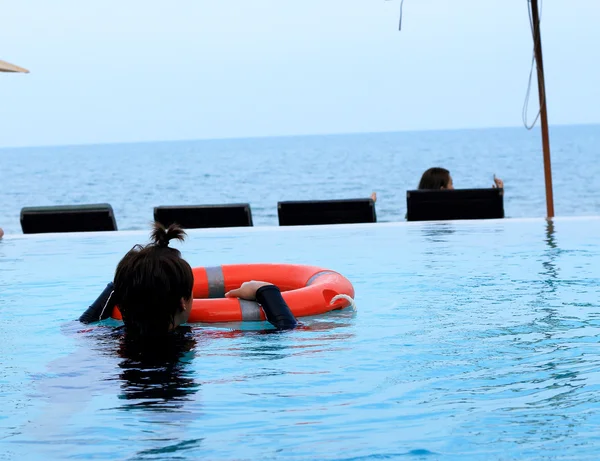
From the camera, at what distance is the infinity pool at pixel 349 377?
2748mm

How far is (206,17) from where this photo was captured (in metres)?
47.9

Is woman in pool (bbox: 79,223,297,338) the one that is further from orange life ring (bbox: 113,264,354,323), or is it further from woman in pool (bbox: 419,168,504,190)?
woman in pool (bbox: 419,168,504,190)

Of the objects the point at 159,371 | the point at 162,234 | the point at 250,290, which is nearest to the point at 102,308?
the point at 250,290

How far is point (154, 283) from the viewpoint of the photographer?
3.70 m

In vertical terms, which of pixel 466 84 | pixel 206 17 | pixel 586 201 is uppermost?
pixel 206 17

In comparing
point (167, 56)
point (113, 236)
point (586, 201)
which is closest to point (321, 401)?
point (113, 236)

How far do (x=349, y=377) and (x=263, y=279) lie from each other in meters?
1.76

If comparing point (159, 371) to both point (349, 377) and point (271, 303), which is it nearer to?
point (349, 377)

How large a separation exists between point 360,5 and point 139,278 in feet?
152

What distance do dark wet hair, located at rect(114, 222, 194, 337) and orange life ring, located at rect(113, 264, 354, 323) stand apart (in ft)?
1.68

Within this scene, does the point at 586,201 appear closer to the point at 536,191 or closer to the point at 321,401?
the point at 536,191

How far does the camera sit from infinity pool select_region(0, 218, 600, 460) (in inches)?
108

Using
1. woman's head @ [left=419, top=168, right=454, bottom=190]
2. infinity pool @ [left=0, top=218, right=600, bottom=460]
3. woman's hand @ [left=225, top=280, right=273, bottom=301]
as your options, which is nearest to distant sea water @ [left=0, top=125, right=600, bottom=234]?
woman's head @ [left=419, top=168, right=454, bottom=190]

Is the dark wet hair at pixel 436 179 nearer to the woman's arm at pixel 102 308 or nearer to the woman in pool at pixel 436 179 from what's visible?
the woman in pool at pixel 436 179
